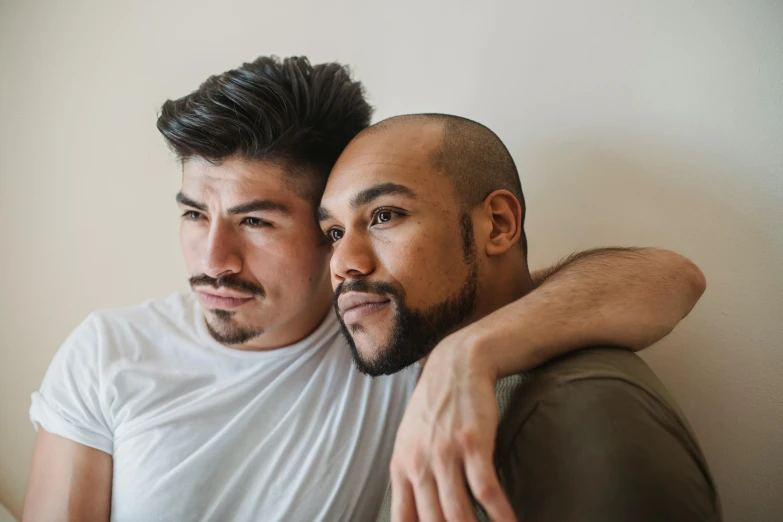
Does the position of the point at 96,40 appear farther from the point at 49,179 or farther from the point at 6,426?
the point at 6,426

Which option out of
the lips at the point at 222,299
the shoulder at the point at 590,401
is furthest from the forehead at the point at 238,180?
the shoulder at the point at 590,401

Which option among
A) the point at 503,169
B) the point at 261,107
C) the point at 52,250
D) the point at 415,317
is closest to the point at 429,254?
the point at 415,317

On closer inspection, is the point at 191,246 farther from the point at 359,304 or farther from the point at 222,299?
the point at 359,304

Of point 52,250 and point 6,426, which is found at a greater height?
point 52,250

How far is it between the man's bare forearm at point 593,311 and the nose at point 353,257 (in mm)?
272

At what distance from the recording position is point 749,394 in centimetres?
110

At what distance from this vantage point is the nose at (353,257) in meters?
1.00

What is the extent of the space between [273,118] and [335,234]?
29 centimetres

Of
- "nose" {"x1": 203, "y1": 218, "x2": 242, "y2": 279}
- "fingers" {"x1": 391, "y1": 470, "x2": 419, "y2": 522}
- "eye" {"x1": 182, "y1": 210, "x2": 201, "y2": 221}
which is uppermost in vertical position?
"eye" {"x1": 182, "y1": 210, "x2": 201, "y2": 221}

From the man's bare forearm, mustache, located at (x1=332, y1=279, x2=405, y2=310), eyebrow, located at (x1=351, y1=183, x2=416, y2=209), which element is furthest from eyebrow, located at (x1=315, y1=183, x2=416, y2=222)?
the man's bare forearm

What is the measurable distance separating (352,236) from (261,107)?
15.2 inches

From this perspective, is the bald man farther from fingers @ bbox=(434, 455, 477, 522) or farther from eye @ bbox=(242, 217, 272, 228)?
eye @ bbox=(242, 217, 272, 228)

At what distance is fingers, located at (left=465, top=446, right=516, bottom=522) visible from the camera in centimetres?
59

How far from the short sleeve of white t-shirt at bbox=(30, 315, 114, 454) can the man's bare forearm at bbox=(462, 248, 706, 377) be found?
0.89m
